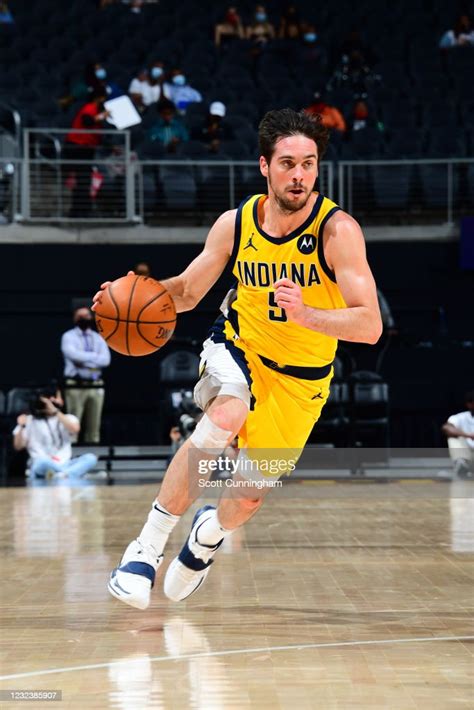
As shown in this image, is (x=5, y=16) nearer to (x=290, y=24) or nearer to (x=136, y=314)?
(x=290, y=24)

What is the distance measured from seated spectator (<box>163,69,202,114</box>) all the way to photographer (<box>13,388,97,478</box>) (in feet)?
18.2

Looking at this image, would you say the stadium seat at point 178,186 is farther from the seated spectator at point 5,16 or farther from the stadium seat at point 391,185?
the seated spectator at point 5,16

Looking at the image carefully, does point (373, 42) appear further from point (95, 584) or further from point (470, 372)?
point (95, 584)

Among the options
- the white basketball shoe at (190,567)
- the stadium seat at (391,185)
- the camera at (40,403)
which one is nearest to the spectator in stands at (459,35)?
the stadium seat at (391,185)

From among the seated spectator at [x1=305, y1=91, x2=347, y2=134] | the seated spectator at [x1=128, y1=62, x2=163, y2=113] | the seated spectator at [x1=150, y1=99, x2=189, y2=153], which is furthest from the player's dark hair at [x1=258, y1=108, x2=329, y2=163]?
the seated spectator at [x1=128, y1=62, x2=163, y2=113]

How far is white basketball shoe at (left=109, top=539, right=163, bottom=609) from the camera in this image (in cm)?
514

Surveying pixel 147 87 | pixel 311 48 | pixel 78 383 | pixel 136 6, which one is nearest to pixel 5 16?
pixel 136 6

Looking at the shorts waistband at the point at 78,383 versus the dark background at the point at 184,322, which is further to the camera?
the dark background at the point at 184,322

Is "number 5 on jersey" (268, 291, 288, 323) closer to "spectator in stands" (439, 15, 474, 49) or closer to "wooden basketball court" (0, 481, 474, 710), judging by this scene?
"wooden basketball court" (0, 481, 474, 710)

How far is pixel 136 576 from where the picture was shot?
17.0 feet

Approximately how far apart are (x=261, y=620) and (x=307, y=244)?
173 cm

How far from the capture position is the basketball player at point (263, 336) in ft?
17.2

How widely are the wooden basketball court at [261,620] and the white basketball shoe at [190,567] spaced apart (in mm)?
131

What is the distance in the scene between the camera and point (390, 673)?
432cm
